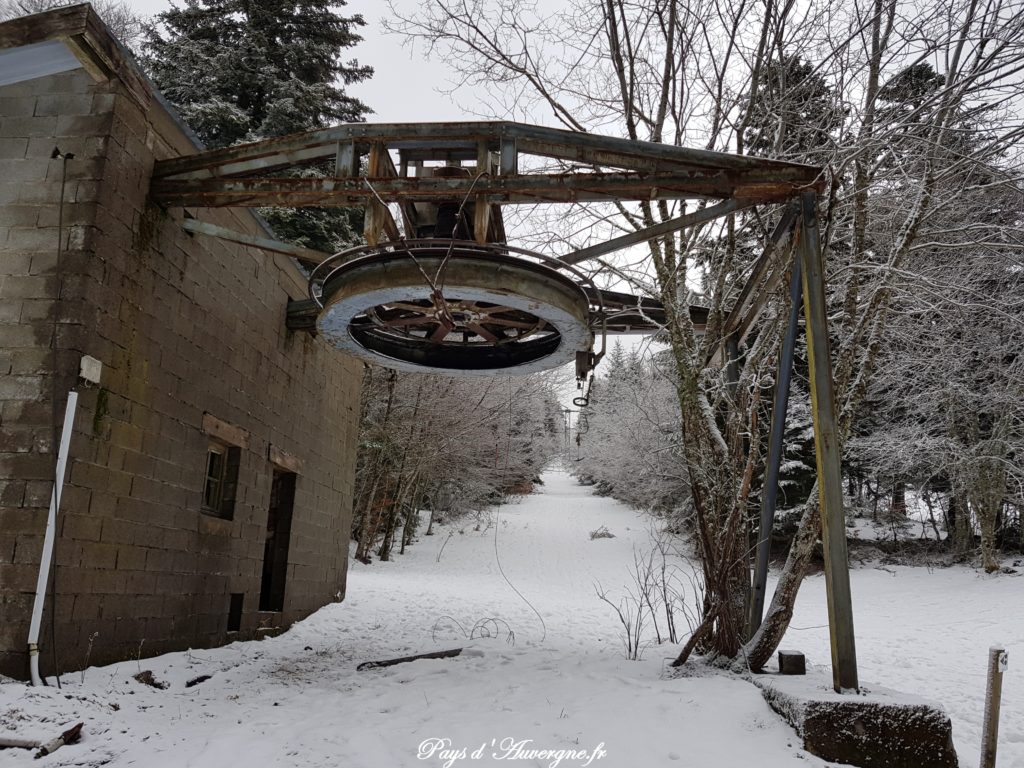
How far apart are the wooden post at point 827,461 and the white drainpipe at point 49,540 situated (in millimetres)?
5212

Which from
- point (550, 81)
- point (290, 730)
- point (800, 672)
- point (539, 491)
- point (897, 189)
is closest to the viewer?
point (290, 730)

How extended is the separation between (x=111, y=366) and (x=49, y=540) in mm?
1381

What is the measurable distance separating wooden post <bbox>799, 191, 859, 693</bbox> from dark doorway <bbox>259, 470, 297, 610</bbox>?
6.76 meters

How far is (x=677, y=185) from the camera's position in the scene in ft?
18.9

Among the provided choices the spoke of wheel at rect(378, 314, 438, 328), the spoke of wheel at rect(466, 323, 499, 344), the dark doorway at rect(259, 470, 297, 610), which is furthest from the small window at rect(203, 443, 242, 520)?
the spoke of wheel at rect(466, 323, 499, 344)

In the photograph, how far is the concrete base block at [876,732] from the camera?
4082mm

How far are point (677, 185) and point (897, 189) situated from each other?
128 inches

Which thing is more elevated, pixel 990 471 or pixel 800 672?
pixel 990 471

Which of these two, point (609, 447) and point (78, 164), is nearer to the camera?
point (78, 164)

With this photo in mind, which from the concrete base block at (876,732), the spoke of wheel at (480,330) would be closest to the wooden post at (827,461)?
the concrete base block at (876,732)

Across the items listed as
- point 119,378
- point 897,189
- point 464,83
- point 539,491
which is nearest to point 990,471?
point 897,189

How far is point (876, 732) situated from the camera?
4141 millimetres

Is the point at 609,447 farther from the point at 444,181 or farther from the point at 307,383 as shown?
the point at 444,181

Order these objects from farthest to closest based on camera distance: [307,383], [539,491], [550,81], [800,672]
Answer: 1. [539,491]
2. [307,383]
3. [550,81]
4. [800,672]
